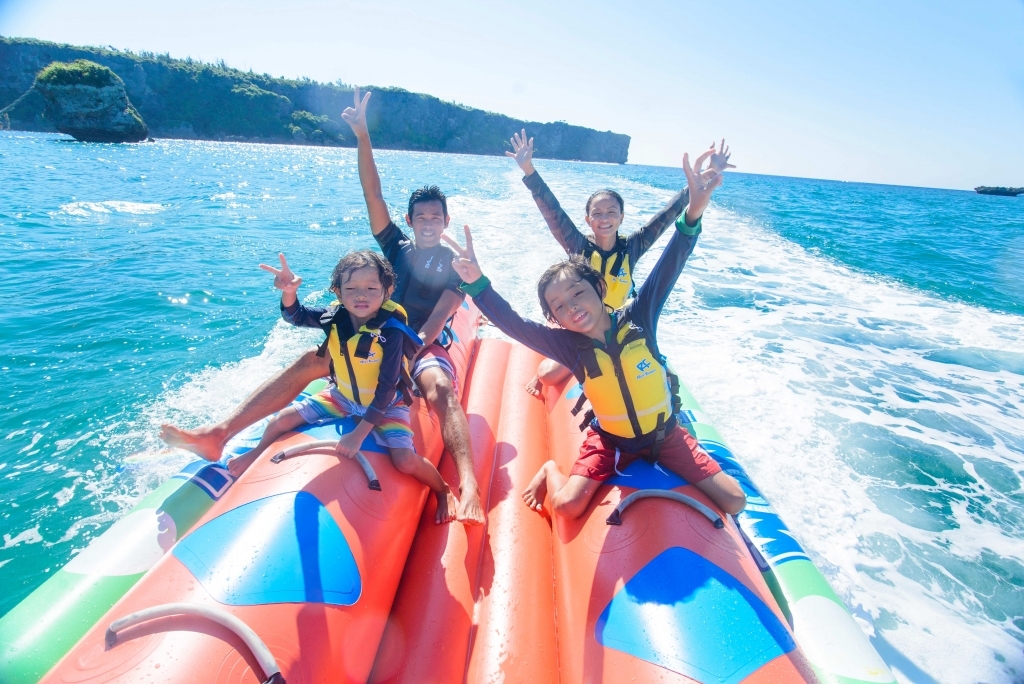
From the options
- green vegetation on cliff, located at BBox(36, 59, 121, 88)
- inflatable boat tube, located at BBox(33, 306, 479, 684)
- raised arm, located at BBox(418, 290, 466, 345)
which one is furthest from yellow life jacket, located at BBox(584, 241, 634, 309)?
green vegetation on cliff, located at BBox(36, 59, 121, 88)

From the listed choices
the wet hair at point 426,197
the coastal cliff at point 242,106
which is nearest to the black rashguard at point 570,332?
the wet hair at point 426,197

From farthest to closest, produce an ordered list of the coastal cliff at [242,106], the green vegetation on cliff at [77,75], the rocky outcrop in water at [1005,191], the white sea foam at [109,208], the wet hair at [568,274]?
the rocky outcrop in water at [1005,191] → the coastal cliff at [242,106] → the green vegetation on cliff at [77,75] → the white sea foam at [109,208] → the wet hair at [568,274]

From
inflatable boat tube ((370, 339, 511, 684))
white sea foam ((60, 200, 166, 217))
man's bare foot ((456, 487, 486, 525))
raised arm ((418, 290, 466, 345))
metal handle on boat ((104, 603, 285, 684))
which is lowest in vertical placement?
white sea foam ((60, 200, 166, 217))

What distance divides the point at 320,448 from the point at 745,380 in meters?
3.59

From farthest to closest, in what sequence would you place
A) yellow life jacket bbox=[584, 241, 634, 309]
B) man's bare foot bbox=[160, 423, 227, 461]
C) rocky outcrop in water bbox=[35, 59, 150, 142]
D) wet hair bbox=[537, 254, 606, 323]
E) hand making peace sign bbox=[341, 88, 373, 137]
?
rocky outcrop in water bbox=[35, 59, 150, 142]
yellow life jacket bbox=[584, 241, 634, 309]
hand making peace sign bbox=[341, 88, 373, 137]
man's bare foot bbox=[160, 423, 227, 461]
wet hair bbox=[537, 254, 606, 323]

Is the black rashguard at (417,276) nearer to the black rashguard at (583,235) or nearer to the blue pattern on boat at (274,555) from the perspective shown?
the black rashguard at (583,235)

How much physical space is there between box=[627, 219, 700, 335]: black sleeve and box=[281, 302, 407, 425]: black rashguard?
1.00 m

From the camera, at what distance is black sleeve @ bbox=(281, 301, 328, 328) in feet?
6.89

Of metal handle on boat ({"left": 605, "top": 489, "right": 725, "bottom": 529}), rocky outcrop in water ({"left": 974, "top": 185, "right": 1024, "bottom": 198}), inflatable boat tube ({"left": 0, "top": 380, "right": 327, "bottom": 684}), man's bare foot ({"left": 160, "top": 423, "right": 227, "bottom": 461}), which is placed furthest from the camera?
rocky outcrop in water ({"left": 974, "top": 185, "right": 1024, "bottom": 198})

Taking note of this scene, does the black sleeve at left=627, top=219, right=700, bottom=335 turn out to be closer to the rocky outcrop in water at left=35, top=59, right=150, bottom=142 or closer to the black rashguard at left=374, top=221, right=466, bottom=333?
the black rashguard at left=374, top=221, right=466, bottom=333

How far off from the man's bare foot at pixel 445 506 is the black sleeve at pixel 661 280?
110 cm

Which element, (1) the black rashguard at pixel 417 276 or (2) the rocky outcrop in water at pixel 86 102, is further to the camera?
(2) the rocky outcrop in water at pixel 86 102

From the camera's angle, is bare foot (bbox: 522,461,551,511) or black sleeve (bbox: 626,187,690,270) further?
black sleeve (bbox: 626,187,690,270)

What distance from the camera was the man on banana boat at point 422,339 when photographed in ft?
7.14
